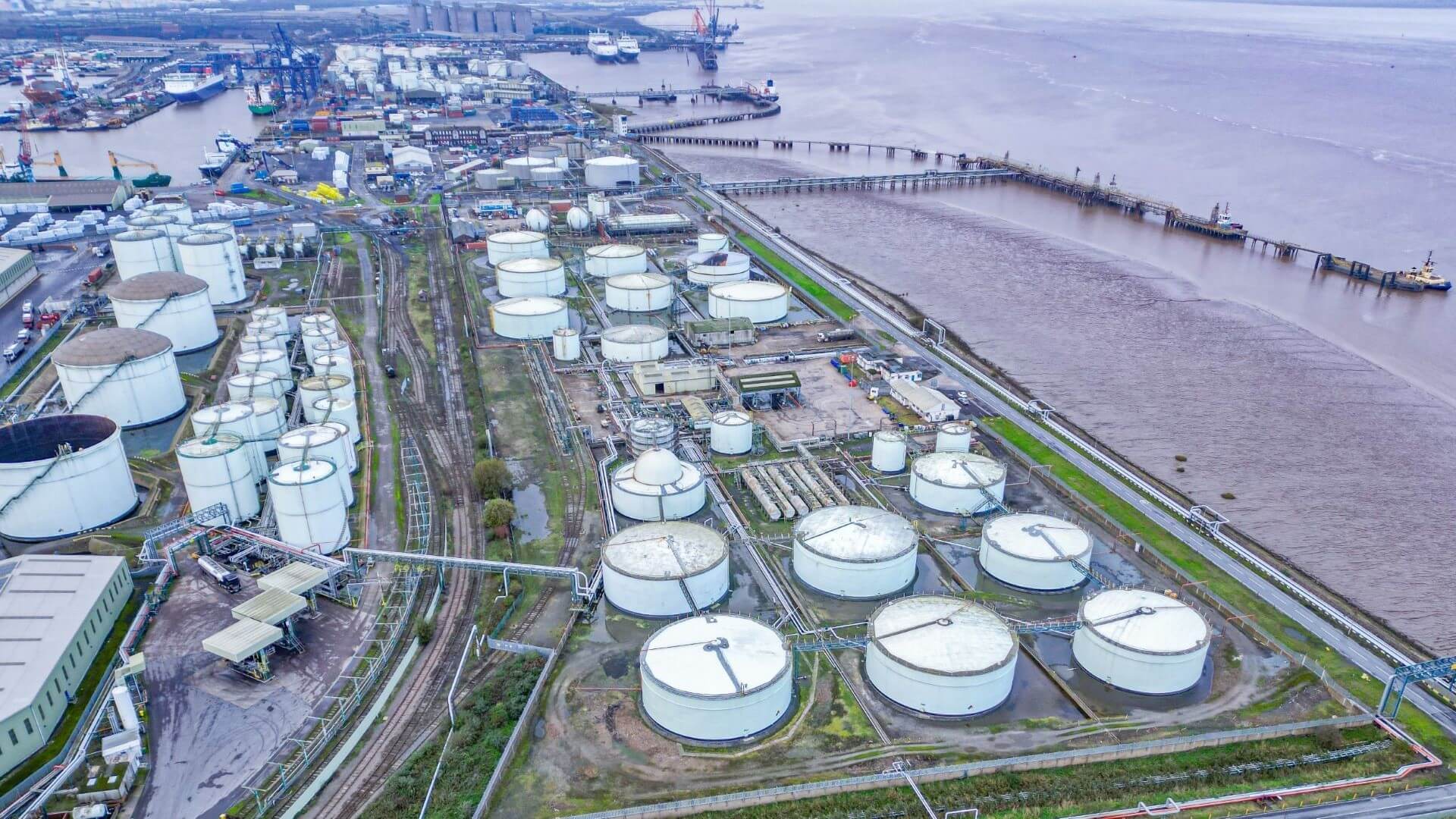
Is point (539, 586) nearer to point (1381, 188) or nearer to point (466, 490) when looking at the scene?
point (466, 490)

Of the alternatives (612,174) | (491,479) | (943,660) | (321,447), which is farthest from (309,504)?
(612,174)

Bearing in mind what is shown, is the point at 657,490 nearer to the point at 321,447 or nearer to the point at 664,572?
the point at 664,572

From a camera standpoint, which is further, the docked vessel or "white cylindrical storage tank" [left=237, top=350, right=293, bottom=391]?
the docked vessel

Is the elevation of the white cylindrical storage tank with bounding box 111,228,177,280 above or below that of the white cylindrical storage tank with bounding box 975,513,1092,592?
above

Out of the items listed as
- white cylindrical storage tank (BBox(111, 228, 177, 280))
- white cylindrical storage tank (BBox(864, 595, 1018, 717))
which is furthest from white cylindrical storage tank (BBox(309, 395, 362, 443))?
white cylindrical storage tank (BBox(111, 228, 177, 280))

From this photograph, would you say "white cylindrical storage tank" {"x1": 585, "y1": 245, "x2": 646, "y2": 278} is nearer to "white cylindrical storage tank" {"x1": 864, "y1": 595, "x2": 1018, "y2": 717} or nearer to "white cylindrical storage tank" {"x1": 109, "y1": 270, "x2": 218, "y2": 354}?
"white cylindrical storage tank" {"x1": 109, "y1": 270, "x2": 218, "y2": 354}

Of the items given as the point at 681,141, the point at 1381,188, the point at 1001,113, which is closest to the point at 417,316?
the point at 681,141
